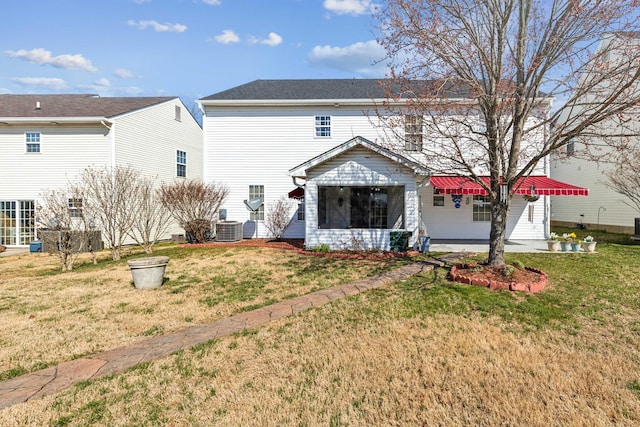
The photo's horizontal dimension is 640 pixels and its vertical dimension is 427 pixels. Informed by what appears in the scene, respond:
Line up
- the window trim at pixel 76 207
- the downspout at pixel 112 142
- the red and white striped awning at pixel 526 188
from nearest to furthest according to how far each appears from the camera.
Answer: the window trim at pixel 76 207, the red and white striped awning at pixel 526 188, the downspout at pixel 112 142

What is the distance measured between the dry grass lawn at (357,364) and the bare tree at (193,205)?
9169mm

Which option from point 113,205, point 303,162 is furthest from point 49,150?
point 303,162

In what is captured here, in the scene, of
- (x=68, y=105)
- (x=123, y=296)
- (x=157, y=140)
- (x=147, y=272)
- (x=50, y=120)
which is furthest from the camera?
(x=157, y=140)

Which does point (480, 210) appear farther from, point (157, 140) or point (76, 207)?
point (157, 140)

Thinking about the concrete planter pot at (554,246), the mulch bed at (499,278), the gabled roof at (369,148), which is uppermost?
the gabled roof at (369,148)

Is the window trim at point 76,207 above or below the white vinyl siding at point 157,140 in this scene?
below

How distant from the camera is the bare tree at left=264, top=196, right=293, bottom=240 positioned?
61.3 feet

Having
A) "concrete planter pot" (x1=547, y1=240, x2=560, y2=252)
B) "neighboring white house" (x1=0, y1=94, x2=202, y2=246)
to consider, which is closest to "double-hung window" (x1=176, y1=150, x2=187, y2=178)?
"neighboring white house" (x1=0, y1=94, x2=202, y2=246)

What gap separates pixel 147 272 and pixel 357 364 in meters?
6.86

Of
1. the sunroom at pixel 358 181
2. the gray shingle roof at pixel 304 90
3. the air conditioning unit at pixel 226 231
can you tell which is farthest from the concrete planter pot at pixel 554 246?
the air conditioning unit at pixel 226 231

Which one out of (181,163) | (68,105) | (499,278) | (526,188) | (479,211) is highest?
(68,105)

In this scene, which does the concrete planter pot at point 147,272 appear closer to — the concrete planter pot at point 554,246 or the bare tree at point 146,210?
the bare tree at point 146,210

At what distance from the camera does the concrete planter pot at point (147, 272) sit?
896cm

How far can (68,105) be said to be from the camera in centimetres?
2030
